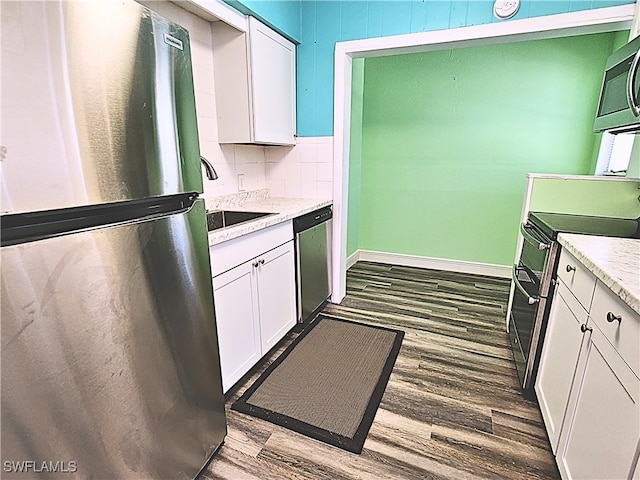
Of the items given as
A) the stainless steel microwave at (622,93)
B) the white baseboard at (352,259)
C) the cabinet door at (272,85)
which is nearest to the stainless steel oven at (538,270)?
the stainless steel microwave at (622,93)

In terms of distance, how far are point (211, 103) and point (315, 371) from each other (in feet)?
6.19

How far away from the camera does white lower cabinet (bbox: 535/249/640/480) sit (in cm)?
90

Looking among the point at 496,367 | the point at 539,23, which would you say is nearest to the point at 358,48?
the point at 539,23

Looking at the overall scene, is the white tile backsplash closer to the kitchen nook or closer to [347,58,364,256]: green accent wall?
the kitchen nook

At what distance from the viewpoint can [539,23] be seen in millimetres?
1993

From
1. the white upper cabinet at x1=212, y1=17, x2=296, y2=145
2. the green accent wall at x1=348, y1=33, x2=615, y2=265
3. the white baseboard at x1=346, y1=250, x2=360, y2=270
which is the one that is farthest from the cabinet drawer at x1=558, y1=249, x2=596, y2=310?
the white baseboard at x1=346, y1=250, x2=360, y2=270

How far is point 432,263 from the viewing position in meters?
3.96

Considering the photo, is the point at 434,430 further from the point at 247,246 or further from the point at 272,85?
the point at 272,85

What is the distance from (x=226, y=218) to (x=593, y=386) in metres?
2.07

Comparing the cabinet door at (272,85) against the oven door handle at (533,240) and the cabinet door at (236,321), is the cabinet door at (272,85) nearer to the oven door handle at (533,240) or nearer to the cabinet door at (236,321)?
the cabinet door at (236,321)

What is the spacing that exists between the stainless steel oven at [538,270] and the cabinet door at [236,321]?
1487 millimetres

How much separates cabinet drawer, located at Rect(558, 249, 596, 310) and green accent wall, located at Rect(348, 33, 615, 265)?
2.17 meters

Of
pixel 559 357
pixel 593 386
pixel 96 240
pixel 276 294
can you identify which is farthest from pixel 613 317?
pixel 276 294

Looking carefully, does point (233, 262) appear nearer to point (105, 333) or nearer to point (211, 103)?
point (105, 333)
